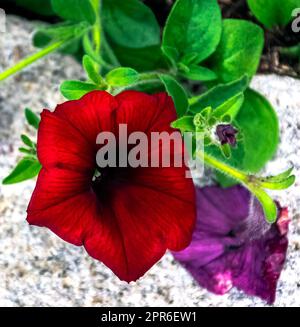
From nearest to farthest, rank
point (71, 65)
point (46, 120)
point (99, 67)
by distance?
1. point (46, 120)
2. point (99, 67)
3. point (71, 65)

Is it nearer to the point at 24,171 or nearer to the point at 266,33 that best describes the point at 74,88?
the point at 24,171

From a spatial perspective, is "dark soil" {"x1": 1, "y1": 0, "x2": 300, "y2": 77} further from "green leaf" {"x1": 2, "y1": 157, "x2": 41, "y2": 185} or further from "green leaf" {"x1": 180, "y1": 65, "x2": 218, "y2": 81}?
"green leaf" {"x1": 2, "y1": 157, "x2": 41, "y2": 185}

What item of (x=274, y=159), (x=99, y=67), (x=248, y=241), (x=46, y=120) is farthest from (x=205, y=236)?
(x=46, y=120)

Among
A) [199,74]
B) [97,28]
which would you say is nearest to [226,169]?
[199,74]

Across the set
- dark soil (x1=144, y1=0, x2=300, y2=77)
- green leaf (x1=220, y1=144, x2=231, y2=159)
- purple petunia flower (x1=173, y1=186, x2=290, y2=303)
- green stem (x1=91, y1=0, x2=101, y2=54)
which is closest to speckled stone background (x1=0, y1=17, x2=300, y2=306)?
purple petunia flower (x1=173, y1=186, x2=290, y2=303)

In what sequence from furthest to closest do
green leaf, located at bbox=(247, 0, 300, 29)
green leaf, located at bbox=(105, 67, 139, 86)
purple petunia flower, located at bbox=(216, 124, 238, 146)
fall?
green leaf, located at bbox=(247, 0, 300, 29)
green leaf, located at bbox=(105, 67, 139, 86)
purple petunia flower, located at bbox=(216, 124, 238, 146)

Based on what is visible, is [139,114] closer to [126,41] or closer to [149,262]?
[149,262]
